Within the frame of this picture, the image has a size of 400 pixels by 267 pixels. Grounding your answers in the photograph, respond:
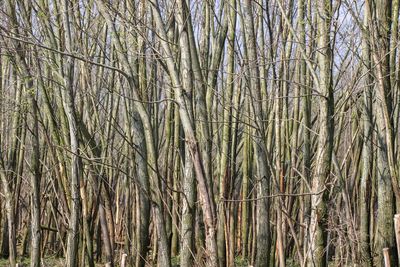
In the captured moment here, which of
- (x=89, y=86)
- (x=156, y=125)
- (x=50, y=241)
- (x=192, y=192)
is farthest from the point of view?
(x=50, y=241)

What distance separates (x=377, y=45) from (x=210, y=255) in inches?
143

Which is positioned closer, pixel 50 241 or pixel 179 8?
pixel 179 8

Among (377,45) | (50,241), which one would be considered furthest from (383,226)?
(50,241)

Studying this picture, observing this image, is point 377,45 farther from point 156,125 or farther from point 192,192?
point 156,125

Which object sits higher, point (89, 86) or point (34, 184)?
point (89, 86)

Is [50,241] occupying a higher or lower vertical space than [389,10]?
lower

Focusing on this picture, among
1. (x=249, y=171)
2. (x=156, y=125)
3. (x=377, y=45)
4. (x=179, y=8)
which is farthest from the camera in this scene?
(x=249, y=171)

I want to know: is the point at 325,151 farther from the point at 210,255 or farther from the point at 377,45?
the point at 377,45

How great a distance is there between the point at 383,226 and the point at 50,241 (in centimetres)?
1052

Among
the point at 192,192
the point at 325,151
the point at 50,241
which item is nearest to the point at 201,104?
the point at 192,192

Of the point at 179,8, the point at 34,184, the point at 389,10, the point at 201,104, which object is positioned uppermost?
the point at 389,10

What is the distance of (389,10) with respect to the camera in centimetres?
904

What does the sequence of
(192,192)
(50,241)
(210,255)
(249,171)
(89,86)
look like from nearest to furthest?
(210,255)
(192,192)
(89,86)
(249,171)
(50,241)

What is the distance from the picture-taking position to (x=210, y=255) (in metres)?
5.18
